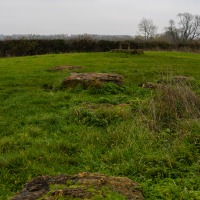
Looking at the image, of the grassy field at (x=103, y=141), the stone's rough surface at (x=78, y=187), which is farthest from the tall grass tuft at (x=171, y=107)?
the stone's rough surface at (x=78, y=187)

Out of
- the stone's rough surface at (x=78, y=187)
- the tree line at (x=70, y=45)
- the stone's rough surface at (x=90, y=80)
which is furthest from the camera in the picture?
the tree line at (x=70, y=45)

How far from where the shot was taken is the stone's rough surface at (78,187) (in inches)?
132

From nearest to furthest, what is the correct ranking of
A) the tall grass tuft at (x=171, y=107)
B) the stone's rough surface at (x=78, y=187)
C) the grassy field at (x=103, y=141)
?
the stone's rough surface at (x=78, y=187), the grassy field at (x=103, y=141), the tall grass tuft at (x=171, y=107)

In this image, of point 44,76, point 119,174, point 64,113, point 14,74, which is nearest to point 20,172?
point 119,174

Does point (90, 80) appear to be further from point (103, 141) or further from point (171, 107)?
point (103, 141)

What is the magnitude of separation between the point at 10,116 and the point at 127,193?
195 inches

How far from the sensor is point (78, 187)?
349 cm

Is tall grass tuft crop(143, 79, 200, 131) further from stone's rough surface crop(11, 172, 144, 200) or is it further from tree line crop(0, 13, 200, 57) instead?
tree line crop(0, 13, 200, 57)

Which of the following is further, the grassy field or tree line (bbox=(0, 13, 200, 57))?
tree line (bbox=(0, 13, 200, 57))

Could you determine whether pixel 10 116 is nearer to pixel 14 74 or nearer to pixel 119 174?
pixel 119 174

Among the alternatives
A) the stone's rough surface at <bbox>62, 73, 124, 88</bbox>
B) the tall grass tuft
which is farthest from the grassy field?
the stone's rough surface at <bbox>62, 73, 124, 88</bbox>

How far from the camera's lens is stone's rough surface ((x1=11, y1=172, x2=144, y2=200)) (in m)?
3.36

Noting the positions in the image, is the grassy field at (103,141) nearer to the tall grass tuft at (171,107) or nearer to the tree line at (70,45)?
the tall grass tuft at (171,107)

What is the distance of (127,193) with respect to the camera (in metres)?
3.50
